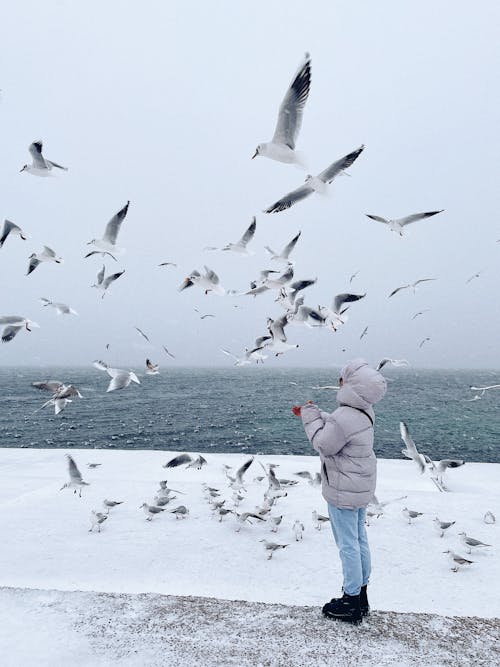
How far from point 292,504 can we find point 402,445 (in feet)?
63.9

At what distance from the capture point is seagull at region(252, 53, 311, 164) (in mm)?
4223

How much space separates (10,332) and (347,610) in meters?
5.35

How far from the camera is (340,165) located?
4992 millimetres

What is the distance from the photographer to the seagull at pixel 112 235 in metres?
6.45

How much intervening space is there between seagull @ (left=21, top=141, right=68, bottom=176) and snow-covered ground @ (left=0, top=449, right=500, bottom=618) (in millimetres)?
4648

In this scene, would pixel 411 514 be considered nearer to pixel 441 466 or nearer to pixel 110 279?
pixel 441 466

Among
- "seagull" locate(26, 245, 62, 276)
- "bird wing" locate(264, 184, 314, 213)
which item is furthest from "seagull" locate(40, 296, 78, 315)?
"bird wing" locate(264, 184, 314, 213)

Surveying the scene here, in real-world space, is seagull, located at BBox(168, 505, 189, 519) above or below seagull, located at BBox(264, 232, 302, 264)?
below

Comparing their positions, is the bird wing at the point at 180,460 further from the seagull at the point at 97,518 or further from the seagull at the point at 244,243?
the seagull at the point at 244,243

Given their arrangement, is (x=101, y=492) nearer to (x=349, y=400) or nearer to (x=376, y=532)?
(x=376, y=532)

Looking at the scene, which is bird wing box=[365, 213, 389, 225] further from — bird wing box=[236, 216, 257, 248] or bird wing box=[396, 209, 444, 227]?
bird wing box=[236, 216, 257, 248]

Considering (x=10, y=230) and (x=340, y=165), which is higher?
(x=340, y=165)

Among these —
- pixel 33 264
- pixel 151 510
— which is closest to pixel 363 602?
pixel 151 510

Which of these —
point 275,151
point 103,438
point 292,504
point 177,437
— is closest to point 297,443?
point 177,437
